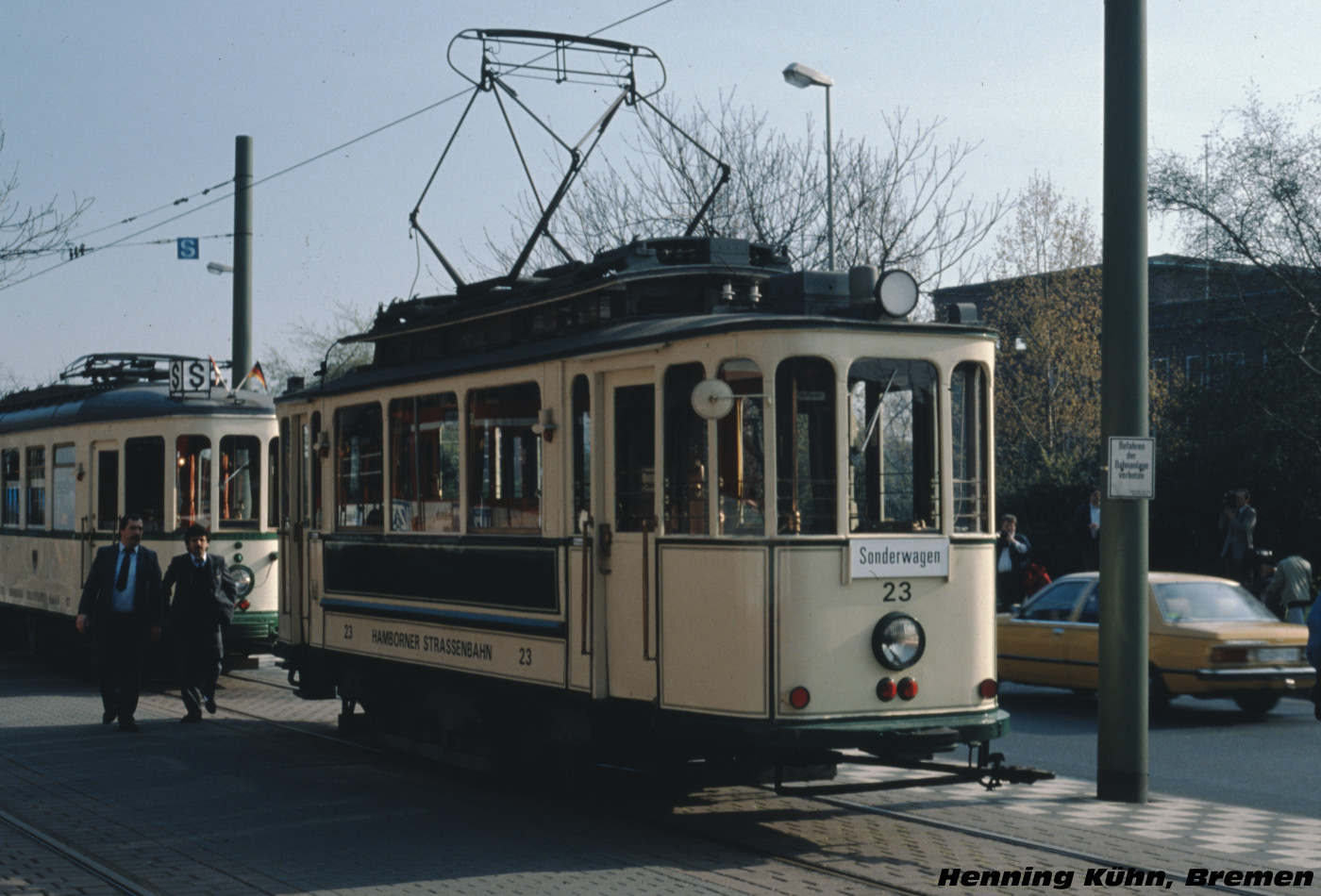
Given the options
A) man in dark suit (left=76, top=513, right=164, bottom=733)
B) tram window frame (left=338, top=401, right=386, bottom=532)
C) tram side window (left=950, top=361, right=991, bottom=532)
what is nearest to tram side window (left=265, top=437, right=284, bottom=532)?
man in dark suit (left=76, top=513, right=164, bottom=733)

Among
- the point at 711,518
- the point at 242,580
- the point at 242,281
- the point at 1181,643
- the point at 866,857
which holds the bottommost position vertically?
the point at 866,857

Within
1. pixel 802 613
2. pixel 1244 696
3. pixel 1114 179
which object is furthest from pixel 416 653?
pixel 1244 696

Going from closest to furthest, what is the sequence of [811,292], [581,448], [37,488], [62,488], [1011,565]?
[811,292] → [581,448] → [62,488] → [37,488] → [1011,565]

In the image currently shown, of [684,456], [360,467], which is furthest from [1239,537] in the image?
[684,456]

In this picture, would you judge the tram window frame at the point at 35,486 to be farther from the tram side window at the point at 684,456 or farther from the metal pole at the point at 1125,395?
the metal pole at the point at 1125,395

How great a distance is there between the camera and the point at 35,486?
61.6 feet

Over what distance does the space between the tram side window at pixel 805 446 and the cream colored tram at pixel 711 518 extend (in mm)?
11

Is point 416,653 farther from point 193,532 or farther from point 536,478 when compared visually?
point 193,532

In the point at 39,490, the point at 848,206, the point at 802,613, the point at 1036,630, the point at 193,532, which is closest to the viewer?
the point at 802,613

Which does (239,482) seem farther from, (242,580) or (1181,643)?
(1181,643)

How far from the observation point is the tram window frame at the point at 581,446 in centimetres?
895

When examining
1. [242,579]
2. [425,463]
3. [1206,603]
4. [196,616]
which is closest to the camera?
[425,463]

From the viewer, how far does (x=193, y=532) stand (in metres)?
13.5

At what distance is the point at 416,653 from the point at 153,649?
7.54 m
